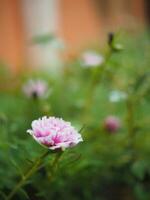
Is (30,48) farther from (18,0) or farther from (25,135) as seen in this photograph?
(25,135)

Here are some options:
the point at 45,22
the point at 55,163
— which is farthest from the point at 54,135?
the point at 45,22

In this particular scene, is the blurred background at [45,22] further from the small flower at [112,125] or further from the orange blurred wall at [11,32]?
the small flower at [112,125]

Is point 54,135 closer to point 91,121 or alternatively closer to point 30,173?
point 30,173

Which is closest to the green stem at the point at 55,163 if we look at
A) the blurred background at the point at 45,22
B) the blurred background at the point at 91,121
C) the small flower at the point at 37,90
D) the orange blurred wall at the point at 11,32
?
the blurred background at the point at 91,121

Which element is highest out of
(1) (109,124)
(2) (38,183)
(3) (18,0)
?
(3) (18,0)

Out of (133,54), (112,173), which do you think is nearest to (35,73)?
(133,54)

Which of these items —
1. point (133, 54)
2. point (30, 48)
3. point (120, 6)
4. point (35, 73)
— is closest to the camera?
point (133, 54)

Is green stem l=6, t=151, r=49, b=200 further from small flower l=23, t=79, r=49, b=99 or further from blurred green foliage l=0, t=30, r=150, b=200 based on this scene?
small flower l=23, t=79, r=49, b=99
